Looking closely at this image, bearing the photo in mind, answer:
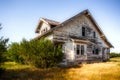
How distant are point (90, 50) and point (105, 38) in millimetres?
6512

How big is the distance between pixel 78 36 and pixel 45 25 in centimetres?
582

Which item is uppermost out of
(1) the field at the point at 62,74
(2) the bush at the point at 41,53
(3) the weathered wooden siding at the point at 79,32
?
(3) the weathered wooden siding at the point at 79,32

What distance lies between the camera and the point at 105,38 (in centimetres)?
3050

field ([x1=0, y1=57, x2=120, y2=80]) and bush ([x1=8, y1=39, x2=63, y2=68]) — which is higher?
bush ([x1=8, y1=39, x2=63, y2=68])

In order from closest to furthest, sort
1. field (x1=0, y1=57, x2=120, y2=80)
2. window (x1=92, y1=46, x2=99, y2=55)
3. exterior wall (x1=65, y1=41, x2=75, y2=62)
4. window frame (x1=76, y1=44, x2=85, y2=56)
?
field (x1=0, y1=57, x2=120, y2=80)
exterior wall (x1=65, y1=41, x2=75, y2=62)
window frame (x1=76, y1=44, x2=85, y2=56)
window (x1=92, y1=46, x2=99, y2=55)

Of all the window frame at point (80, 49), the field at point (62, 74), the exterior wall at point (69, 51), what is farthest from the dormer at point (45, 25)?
the field at point (62, 74)

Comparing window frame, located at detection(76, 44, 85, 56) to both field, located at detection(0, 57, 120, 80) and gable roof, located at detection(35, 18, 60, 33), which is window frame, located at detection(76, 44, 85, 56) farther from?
field, located at detection(0, 57, 120, 80)

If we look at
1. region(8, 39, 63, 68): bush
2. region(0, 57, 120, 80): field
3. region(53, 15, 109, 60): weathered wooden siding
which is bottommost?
region(0, 57, 120, 80): field

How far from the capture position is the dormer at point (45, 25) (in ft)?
77.4

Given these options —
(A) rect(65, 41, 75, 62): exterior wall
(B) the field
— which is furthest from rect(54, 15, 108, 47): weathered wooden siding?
(B) the field

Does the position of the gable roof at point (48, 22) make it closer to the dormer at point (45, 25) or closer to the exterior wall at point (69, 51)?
the dormer at point (45, 25)

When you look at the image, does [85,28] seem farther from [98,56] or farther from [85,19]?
[98,56]

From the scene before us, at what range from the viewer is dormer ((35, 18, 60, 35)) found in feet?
77.4

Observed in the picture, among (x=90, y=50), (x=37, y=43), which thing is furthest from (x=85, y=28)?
(x=37, y=43)
